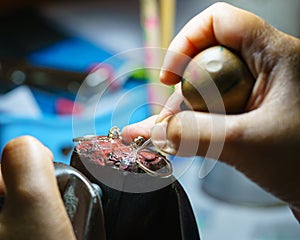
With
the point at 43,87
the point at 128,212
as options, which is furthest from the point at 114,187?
the point at 43,87

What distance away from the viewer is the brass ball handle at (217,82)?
0.32 m

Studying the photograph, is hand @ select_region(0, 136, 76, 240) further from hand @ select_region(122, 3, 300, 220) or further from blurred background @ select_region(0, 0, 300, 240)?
blurred background @ select_region(0, 0, 300, 240)

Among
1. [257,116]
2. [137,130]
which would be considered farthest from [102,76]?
[257,116]

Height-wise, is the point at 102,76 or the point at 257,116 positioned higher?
the point at 257,116

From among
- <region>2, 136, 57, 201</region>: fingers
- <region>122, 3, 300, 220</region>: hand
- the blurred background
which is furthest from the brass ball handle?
the blurred background

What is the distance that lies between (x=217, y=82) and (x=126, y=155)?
115 mm

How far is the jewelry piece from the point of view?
0.39 metres

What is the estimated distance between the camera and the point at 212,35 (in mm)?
348

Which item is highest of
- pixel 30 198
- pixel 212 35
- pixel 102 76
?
pixel 212 35

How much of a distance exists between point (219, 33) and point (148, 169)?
12 centimetres

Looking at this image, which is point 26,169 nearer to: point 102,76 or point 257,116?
point 257,116

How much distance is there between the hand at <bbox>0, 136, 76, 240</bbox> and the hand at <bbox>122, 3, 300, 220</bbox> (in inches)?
3.3

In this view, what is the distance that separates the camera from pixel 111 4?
1594 millimetres

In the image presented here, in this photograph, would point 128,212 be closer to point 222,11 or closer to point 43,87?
point 222,11
